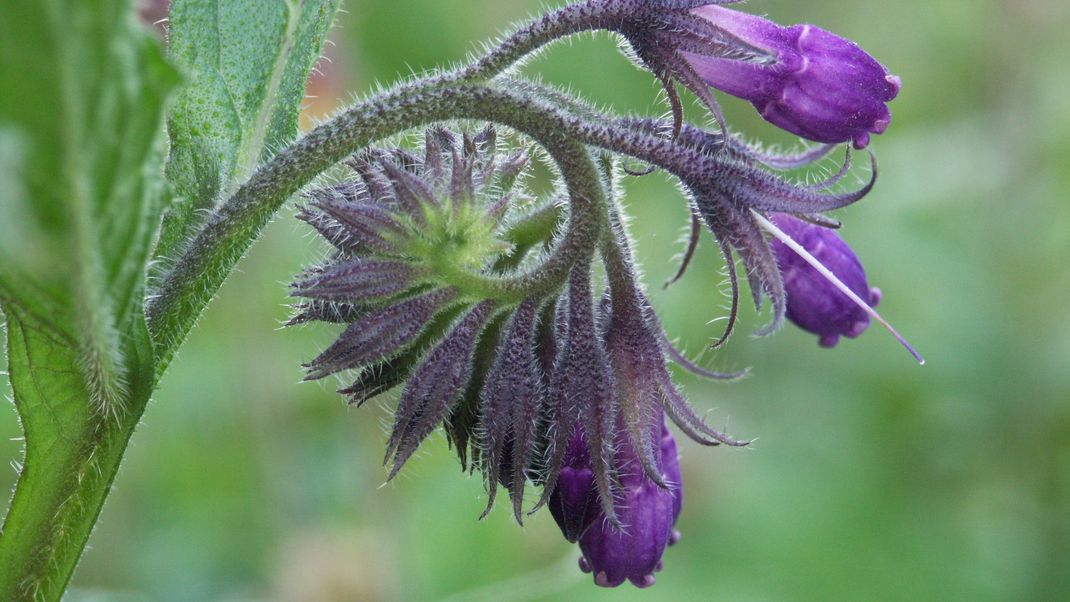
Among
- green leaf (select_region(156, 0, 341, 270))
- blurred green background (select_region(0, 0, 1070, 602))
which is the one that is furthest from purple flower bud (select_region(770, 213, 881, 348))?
blurred green background (select_region(0, 0, 1070, 602))

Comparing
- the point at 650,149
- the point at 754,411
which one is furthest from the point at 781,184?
the point at 754,411

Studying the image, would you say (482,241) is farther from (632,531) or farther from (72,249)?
(72,249)

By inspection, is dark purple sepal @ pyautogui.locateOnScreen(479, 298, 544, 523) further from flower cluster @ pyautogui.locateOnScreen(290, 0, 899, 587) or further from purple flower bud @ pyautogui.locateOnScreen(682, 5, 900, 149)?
purple flower bud @ pyautogui.locateOnScreen(682, 5, 900, 149)

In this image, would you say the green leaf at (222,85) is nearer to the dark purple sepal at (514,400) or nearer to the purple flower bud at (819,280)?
the dark purple sepal at (514,400)

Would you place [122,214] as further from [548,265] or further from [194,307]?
[548,265]

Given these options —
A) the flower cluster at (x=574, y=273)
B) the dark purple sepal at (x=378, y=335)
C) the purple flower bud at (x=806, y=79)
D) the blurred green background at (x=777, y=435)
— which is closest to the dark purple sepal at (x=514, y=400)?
the flower cluster at (x=574, y=273)

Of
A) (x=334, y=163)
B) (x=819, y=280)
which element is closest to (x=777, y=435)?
(x=819, y=280)
